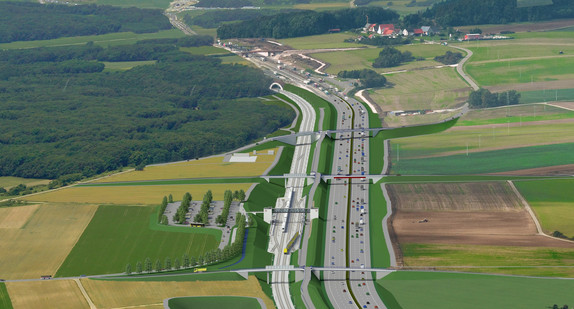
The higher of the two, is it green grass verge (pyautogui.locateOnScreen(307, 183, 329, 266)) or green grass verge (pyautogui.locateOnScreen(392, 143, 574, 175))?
green grass verge (pyautogui.locateOnScreen(392, 143, 574, 175))

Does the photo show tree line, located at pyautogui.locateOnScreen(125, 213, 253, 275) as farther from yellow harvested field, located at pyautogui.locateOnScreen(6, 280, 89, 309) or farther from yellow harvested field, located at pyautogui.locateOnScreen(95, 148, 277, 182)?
yellow harvested field, located at pyautogui.locateOnScreen(95, 148, 277, 182)

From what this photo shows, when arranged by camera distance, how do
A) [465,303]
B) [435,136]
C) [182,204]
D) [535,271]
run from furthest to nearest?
[435,136], [182,204], [535,271], [465,303]

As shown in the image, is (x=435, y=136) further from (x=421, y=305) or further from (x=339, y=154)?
(x=421, y=305)

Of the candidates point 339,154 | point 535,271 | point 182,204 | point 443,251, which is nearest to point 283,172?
point 339,154

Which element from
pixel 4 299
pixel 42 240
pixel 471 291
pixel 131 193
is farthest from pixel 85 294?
pixel 471 291

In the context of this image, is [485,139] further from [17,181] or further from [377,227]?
[17,181]

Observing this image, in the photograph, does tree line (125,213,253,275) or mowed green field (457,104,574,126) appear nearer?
tree line (125,213,253,275)

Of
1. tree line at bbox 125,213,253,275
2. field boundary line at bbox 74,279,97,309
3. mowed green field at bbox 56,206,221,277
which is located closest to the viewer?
field boundary line at bbox 74,279,97,309

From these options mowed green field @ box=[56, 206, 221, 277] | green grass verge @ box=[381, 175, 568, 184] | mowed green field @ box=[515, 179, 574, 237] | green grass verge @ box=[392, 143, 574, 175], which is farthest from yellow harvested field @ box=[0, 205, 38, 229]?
mowed green field @ box=[515, 179, 574, 237]
